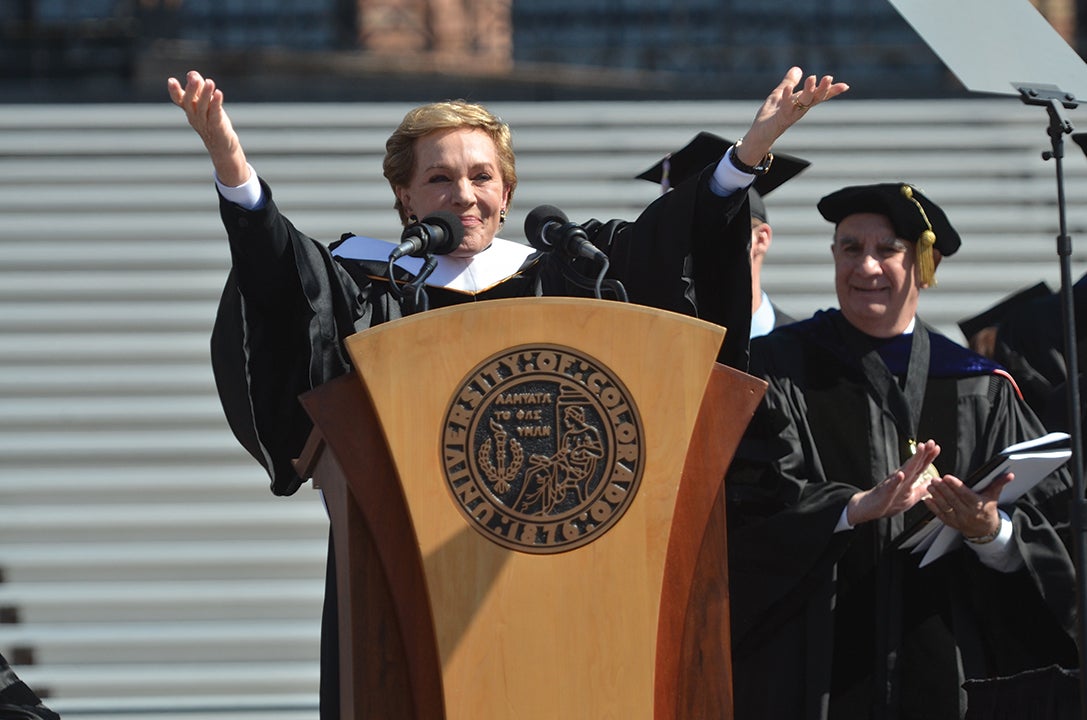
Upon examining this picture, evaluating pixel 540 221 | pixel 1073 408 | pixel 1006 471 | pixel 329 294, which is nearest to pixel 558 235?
pixel 540 221

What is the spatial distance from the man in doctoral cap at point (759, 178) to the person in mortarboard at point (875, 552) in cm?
62

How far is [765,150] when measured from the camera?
3240mm

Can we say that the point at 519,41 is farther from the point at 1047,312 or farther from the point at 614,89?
the point at 1047,312

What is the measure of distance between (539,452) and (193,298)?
20.1 ft

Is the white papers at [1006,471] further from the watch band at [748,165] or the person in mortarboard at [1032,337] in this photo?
the person in mortarboard at [1032,337]

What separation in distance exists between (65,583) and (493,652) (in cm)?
549

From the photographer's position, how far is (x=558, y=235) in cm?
323

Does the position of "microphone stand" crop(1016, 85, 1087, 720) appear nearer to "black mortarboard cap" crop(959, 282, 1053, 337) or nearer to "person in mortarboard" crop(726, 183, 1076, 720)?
"person in mortarboard" crop(726, 183, 1076, 720)

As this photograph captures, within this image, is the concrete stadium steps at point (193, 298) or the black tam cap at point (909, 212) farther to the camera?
the concrete stadium steps at point (193, 298)

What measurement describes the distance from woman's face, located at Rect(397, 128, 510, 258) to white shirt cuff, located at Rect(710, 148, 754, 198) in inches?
19.5

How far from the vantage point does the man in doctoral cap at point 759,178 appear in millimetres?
5082

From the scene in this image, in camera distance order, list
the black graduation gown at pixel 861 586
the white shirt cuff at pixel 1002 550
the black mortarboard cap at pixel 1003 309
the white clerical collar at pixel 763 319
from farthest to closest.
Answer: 1. the black mortarboard cap at pixel 1003 309
2. the white clerical collar at pixel 763 319
3. the black graduation gown at pixel 861 586
4. the white shirt cuff at pixel 1002 550

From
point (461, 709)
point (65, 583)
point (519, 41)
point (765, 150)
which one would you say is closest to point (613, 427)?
point (461, 709)

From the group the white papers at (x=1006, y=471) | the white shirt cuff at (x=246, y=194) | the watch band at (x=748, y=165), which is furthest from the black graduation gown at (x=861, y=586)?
the white shirt cuff at (x=246, y=194)
